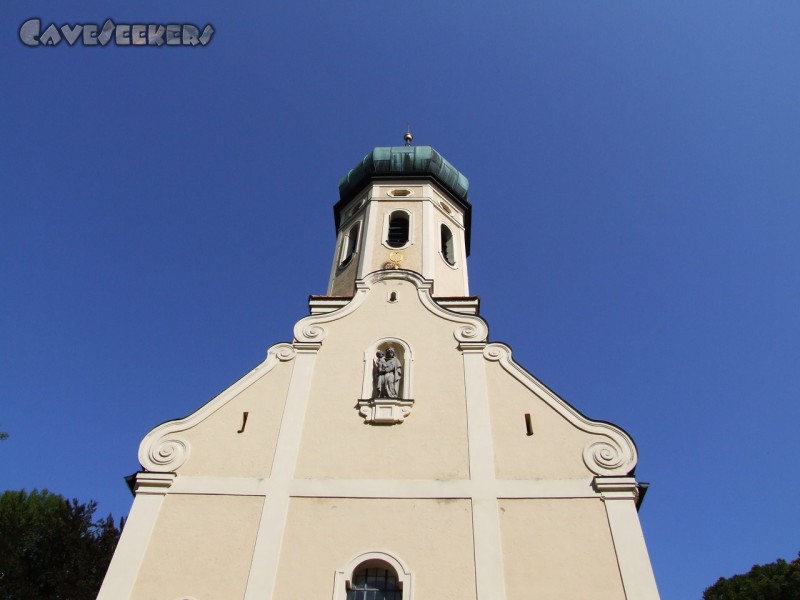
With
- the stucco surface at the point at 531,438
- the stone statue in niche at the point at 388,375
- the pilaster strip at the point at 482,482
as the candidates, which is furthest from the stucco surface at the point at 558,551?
the stone statue in niche at the point at 388,375

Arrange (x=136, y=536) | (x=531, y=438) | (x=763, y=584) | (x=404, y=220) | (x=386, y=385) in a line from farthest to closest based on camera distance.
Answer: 1. (x=763, y=584)
2. (x=404, y=220)
3. (x=386, y=385)
4. (x=531, y=438)
5. (x=136, y=536)

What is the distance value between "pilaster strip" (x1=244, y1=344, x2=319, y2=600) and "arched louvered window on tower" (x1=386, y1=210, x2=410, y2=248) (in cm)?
510

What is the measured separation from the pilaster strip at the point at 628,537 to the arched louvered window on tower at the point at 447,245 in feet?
28.3

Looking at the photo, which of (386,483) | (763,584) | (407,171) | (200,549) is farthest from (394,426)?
(763,584)

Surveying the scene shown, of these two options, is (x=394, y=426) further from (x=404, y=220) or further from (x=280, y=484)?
(x=404, y=220)

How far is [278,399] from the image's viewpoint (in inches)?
470

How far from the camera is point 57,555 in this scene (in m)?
24.2

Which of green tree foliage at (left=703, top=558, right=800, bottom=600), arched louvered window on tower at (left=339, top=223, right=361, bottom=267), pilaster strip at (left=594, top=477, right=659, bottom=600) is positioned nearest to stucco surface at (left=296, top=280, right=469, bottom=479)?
pilaster strip at (left=594, top=477, right=659, bottom=600)

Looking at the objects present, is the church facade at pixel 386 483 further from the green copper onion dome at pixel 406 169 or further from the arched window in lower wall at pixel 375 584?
the green copper onion dome at pixel 406 169

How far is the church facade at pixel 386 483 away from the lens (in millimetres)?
9344

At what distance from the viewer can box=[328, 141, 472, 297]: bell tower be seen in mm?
16500

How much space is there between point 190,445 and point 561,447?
6506mm

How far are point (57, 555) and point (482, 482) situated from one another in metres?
21.2

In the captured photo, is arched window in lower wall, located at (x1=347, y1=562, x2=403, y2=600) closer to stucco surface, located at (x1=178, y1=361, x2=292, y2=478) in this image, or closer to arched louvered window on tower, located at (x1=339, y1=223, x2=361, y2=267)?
stucco surface, located at (x1=178, y1=361, x2=292, y2=478)
